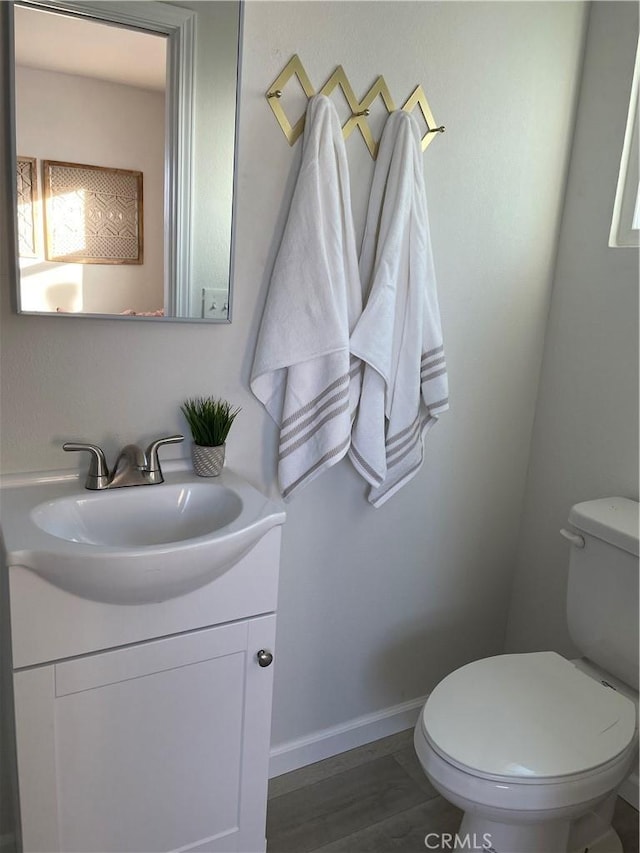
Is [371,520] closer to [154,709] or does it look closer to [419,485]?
[419,485]

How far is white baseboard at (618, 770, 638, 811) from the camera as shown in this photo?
5.92ft

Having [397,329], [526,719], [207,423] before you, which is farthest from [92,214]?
[526,719]

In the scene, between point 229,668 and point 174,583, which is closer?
point 174,583

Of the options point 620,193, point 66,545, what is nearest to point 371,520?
point 66,545

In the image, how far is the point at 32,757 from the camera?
1.16 metres

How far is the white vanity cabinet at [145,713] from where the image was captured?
113 centimetres

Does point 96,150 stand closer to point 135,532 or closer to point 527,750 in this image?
point 135,532

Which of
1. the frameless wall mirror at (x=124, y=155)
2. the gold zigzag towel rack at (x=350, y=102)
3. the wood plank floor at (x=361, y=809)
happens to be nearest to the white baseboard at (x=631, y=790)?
the wood plank floor at (x=361, y=809)

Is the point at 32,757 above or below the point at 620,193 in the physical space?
below

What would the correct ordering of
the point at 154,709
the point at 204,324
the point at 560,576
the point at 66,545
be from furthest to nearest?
the point at 560,576 → the point at 204,324 → the point at 154,709 → the point at 66,545

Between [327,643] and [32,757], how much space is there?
89 centimetres

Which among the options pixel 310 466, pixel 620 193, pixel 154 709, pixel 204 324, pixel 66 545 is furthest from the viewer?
pixel 620 193

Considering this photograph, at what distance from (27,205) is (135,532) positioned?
69 cm

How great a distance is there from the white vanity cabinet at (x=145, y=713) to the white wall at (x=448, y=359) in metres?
0.38
